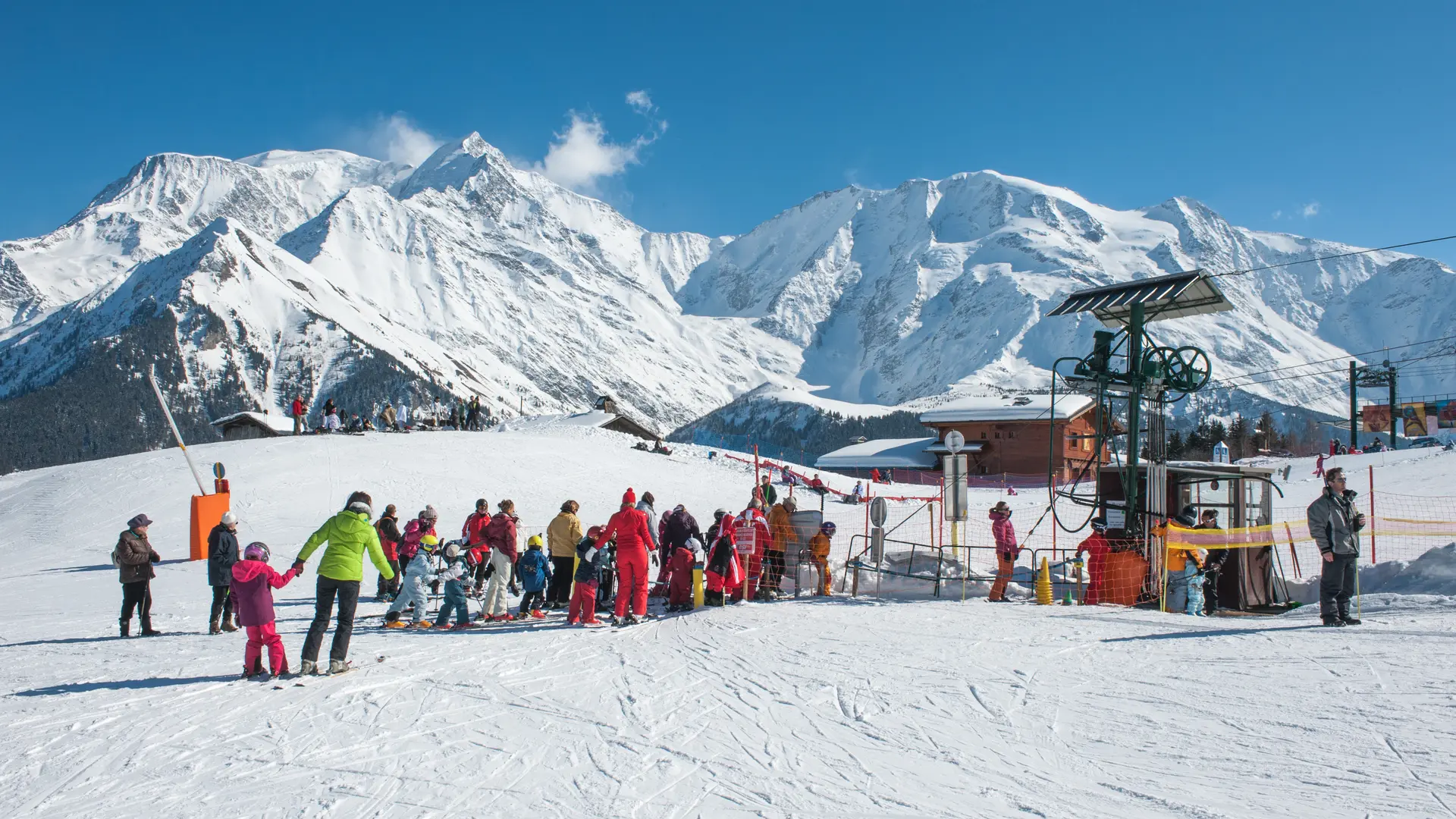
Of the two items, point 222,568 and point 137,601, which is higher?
point 222,568

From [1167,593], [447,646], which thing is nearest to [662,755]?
[447,646]

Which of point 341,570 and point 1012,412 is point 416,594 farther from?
point 1012,412

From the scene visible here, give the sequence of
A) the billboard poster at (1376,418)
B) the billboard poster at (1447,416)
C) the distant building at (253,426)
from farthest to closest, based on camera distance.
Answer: the billboard poster at (1376,418), the billboard poster at (1447,416), the distant building at (253,426)

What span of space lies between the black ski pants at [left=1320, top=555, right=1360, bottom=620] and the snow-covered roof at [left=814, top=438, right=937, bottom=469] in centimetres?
5137

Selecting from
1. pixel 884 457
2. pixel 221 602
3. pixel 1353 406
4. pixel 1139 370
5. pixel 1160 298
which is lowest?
pixel 221 602

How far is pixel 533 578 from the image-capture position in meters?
12.0

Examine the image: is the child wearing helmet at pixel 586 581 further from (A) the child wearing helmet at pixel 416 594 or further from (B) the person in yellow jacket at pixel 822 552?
(B) the person in yellow jacket at pixel 822 552

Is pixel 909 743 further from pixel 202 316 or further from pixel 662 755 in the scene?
pixel 202 316

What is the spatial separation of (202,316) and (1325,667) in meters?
222

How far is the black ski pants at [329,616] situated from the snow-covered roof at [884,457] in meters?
54.6

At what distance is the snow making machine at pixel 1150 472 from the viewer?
13.8m

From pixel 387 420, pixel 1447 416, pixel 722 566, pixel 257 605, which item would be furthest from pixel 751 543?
pixel 1447 416

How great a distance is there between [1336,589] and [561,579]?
9.06m

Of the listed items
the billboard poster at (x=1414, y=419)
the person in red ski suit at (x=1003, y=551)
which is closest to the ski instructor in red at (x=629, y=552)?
the person in red ski suit at (x=1003, y=551)
